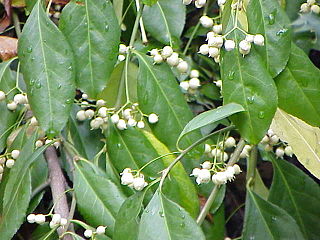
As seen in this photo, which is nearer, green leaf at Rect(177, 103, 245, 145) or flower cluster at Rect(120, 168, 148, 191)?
green leaf at Rect(177, 103, 245, 145)

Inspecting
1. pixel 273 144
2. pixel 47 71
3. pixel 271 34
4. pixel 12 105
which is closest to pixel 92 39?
pixel 47 71

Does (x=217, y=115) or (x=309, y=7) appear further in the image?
(x=309, y=7)

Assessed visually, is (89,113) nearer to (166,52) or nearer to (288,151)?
(166,52)

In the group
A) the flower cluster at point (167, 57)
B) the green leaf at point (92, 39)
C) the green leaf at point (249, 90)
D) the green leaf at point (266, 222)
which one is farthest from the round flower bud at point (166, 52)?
the green leaf at point (266, 222)

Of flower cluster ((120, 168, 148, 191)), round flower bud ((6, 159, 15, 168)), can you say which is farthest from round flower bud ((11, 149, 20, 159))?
flower cluster ((120, 168, 148, 191))

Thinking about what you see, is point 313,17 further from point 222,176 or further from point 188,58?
point 222,176

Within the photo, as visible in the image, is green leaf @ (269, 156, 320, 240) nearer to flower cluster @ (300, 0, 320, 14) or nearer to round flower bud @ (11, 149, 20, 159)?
flower cluster @ (300, 0, 320, 14)

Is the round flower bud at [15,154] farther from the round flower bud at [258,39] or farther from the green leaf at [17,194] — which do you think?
the round flower bud at [258,39]
